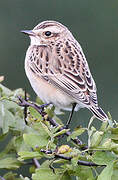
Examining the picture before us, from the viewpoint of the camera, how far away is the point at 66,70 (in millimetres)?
5324

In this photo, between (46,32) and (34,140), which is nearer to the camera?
(34,140)

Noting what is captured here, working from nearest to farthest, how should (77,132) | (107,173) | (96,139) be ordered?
1. (107,173)
2. (96,139)
3. (77,132)

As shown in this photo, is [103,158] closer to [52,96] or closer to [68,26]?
[52,96]

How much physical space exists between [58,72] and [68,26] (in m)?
4.40

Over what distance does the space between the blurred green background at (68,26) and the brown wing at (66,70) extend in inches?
140

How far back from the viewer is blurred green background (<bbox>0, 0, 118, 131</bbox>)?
9.38 metres

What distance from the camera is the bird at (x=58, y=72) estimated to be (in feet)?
16.8

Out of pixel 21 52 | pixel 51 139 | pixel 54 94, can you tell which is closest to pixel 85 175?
pixel 51 139

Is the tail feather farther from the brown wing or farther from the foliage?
the foliage

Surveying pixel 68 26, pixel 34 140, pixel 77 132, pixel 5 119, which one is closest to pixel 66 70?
pixel 5 119

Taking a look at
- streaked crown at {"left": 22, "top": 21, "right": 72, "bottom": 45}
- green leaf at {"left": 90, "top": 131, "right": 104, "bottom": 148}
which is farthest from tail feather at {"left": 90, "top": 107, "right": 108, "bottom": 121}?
streaked crown at {"left": 22, "top": 21, "right": 72, "bottom": 45}

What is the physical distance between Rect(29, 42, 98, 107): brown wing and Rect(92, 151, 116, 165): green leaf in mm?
1697

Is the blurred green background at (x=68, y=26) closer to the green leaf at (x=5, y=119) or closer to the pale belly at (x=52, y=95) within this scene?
the pale belly at (x=52, y=95)

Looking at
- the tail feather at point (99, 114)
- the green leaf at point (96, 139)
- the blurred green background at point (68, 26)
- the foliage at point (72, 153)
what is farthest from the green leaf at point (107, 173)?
the blurred green background at point (68, 26)
